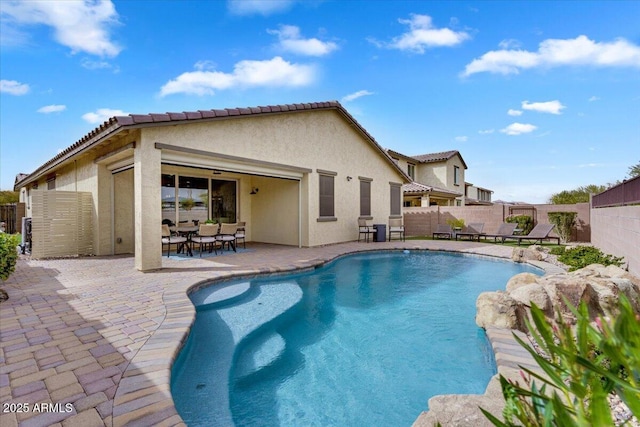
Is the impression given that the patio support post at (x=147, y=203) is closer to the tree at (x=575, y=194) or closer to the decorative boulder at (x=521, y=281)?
the decorative boulder at (x=521, y=281)

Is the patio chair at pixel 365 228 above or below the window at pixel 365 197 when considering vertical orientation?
below

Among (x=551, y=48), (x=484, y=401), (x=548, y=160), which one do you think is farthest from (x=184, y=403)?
(x=548, y=160)

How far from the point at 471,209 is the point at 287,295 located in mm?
16464

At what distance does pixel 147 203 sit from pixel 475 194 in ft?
144

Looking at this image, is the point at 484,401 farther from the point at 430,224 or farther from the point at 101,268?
the point at 430,224

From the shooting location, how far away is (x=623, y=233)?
7777 millimetres

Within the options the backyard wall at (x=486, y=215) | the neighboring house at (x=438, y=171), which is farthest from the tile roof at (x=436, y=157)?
the backyard wall at (x=486, y=215)

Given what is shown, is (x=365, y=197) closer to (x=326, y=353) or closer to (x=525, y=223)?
(x=525, y=223)

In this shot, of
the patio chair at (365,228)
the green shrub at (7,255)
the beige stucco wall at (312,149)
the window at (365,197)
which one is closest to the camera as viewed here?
the green shrub at (7,255)

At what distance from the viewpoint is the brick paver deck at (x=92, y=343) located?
2.77 m

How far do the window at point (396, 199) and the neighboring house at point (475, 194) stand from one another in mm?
17972

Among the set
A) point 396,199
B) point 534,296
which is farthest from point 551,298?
point 396,199

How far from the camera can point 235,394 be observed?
372 cm

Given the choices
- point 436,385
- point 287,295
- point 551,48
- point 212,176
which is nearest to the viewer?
point 436,385
